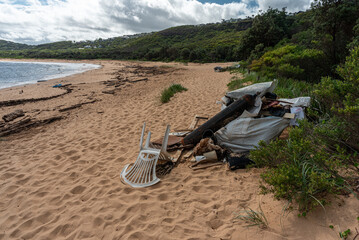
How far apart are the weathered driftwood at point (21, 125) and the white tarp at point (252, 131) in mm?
6108

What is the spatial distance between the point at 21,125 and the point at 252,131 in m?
6.75

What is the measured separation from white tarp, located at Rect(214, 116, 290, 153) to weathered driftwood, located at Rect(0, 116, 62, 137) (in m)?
6.11

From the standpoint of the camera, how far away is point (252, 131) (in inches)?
124

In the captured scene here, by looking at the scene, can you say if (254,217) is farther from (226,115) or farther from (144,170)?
(226,115)

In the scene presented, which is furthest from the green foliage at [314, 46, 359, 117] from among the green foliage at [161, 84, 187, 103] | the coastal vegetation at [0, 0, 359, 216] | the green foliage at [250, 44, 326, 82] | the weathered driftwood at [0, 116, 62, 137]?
the weathered driftwood at [0, 116, 62, 137]

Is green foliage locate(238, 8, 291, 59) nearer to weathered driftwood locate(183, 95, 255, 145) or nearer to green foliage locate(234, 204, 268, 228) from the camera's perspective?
weathered driftwood locate(183, 95, 255, 145)

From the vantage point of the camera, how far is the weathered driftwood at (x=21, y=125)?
5348mm

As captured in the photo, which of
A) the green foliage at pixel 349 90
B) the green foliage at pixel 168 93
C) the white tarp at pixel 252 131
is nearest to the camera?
the green foliage at pixel 349 90

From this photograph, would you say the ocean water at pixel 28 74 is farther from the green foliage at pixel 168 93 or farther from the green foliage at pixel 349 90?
the green foliage at pixel 349 90

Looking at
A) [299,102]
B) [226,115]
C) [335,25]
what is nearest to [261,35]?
[335,25]

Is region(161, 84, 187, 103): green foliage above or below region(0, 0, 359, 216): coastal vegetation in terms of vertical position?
below

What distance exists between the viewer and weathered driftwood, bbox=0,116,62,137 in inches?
211

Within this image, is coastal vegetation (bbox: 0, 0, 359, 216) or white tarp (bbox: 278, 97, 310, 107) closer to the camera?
coastal vegetation (bbox: 0, 0, 359, 216)

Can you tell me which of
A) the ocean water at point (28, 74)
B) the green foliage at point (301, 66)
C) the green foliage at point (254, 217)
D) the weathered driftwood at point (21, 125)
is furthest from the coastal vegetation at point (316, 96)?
the ocean water at point (28, 74)
